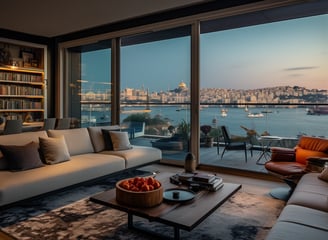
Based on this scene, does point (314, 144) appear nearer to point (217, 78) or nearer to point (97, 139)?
point (217, 78)

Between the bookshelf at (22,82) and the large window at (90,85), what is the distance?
2.69 feet

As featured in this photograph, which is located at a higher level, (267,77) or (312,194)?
(267,77)

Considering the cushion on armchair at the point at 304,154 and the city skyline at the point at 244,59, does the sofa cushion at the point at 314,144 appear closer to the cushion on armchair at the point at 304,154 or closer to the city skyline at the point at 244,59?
the cushion on armchair at the point at 304,154

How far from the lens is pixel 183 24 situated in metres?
5.13

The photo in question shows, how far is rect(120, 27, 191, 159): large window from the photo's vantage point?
5352mm

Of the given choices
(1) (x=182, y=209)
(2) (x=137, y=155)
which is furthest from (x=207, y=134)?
(1) (x=182, y=209)

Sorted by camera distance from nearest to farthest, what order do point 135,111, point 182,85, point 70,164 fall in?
point 70,164 < point 182,85 < point 135,111

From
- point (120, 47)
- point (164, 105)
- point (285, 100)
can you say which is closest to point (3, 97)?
point (120, 47)

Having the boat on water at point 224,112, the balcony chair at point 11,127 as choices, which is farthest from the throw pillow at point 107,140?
the boat on water at point 224,112

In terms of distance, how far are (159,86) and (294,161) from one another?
119 inches

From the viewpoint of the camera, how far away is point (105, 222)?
2742 millimetres

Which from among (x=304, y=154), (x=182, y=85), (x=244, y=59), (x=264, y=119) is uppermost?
(x=244, y=59)

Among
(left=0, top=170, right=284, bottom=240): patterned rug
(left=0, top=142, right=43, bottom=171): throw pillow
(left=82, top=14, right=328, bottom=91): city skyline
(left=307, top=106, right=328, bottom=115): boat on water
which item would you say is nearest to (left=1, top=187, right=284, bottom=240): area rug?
(left=0, top=170, right=284, bottom=240): patterned rug

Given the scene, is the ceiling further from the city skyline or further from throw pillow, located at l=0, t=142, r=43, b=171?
throw pillow, located at l=0, t=142, r=43, b=171
